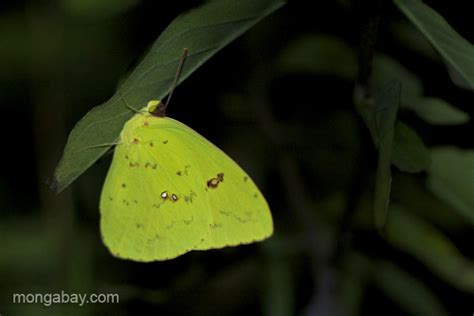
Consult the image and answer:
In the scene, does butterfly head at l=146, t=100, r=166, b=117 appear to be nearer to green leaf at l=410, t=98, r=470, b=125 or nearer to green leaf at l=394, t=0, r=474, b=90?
green leaf at l=394, t=0, r=474, b=90

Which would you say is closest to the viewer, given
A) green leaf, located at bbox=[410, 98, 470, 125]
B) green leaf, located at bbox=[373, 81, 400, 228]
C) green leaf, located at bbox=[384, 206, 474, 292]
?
green leaf, located at bbox=[373, 81, 400, 228]

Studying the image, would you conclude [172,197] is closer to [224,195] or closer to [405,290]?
[224,195]

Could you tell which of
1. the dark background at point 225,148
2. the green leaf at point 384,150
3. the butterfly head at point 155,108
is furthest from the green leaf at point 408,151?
the butterfly head at point 155,108

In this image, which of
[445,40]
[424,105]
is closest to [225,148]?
[424,105]

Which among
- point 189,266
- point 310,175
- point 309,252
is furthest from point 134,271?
point 310,175

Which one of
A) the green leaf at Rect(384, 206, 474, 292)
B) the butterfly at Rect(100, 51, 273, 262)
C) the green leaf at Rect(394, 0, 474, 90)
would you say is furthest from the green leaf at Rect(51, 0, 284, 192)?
the green leaf at Rect(384, 206, 474, 292)

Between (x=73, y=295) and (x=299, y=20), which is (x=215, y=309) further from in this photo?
(x=299, y=20)
